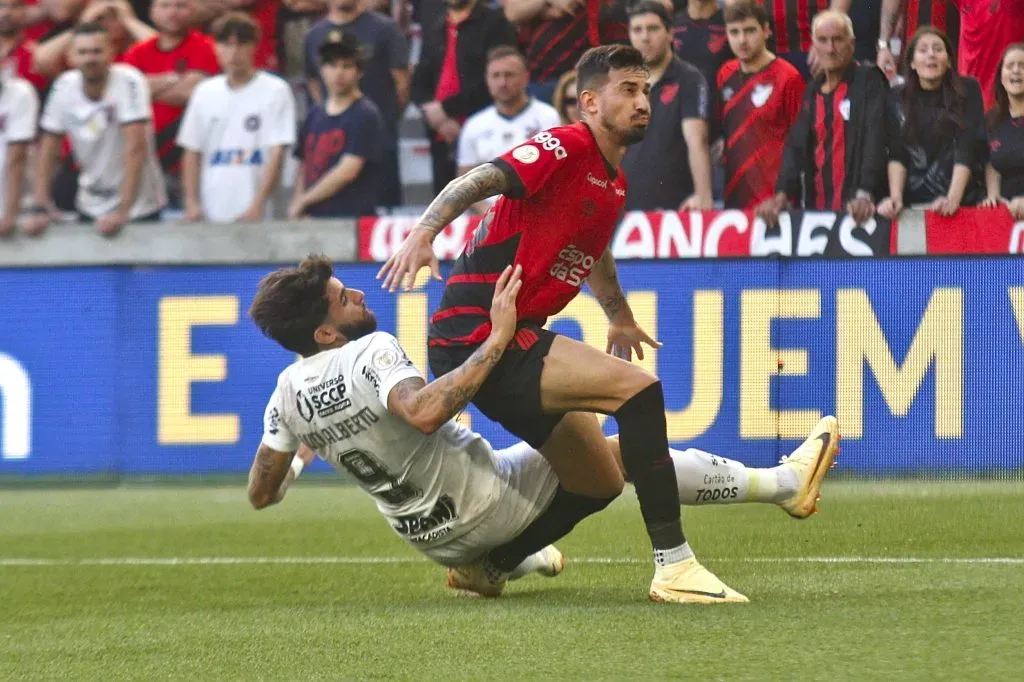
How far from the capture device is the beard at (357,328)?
579 cm

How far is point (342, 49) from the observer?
449 inches

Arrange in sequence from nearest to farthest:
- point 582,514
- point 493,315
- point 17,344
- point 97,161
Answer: point 493,315 → point 582,514 → point 17,344 → point 97,161

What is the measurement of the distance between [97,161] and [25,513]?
3.34m

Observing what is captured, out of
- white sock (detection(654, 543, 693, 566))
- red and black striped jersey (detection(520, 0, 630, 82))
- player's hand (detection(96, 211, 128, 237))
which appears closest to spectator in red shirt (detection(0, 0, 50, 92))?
player's hand (detection(96, 211, 128, 237))

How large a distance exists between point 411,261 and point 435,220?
0.20m

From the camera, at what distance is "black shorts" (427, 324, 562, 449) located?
216 inches

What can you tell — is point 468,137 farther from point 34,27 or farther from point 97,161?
point 34,27

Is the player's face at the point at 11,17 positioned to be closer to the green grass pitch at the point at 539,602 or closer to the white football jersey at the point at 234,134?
the white football jersey at the point at 234,134

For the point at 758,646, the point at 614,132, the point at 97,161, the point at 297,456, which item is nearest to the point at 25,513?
Answer: the point at 97,161

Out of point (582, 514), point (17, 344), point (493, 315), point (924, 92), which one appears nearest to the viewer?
point (493, 315)

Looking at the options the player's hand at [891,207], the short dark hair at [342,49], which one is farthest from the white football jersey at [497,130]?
the player's hand at [891,207]

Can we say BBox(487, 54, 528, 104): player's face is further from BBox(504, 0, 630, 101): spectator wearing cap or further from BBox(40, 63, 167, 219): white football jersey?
BBox(40, 63, 167, 219): white football jersey

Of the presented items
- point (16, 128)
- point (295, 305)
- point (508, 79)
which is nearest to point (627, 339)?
point (295, 305)

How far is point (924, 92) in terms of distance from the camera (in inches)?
376
